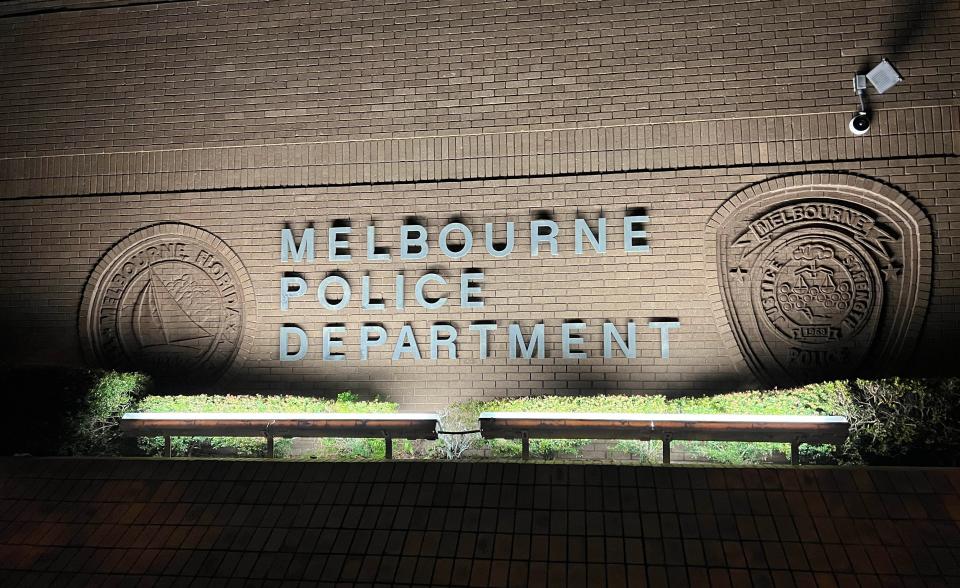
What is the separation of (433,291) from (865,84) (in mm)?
4836

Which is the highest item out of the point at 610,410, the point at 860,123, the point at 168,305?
the point at 860,123

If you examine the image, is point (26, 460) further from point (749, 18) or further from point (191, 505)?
point (749, 18)

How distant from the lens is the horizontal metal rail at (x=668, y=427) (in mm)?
4691

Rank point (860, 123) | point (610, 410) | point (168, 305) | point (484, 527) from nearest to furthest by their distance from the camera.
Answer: point (484, 527) → point (610, 410) → point (860, 123) → point (168, 305)

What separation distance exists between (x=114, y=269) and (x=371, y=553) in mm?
5451

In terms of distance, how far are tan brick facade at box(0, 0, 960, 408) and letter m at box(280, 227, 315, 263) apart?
3.2 inches

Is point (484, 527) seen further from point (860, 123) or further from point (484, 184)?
point (860, 123)

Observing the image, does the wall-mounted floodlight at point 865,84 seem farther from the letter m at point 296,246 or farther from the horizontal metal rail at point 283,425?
the letter m at point 296,246

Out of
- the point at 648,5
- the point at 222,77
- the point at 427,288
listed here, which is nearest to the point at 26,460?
the point at 427,288

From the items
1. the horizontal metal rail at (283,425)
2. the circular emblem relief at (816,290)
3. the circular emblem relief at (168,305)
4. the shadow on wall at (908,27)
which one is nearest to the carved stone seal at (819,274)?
the circular emblem relief at (816,290)

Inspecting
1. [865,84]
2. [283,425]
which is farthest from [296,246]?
[865,84]

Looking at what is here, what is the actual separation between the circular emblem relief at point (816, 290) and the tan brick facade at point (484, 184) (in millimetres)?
27

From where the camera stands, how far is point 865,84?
641 cm

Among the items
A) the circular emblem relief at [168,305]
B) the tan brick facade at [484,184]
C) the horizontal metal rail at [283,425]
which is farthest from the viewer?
the circular emblem relief at [168,305]
